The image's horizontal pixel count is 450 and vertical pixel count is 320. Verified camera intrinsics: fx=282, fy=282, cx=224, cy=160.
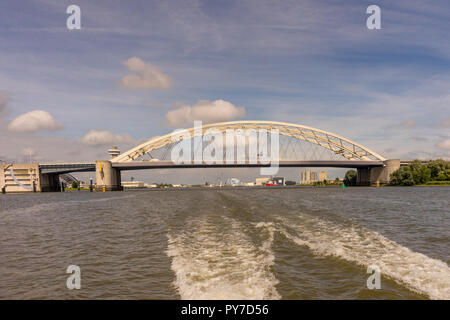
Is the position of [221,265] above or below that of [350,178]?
above

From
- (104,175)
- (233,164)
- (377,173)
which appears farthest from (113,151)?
(377,173)

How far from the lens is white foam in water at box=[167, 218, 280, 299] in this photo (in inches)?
263

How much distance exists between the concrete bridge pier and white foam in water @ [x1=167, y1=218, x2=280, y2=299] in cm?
10507

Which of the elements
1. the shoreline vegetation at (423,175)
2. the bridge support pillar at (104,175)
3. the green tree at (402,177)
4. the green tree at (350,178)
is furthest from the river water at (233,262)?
the green tree at (350,178)

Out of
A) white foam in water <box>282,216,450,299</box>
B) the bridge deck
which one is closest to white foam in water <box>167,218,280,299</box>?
white foam in water <box>282,216,450,299</box>

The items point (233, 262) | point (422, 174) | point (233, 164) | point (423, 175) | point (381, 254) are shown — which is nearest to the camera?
point (233, 262)

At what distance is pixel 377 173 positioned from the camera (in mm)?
108438

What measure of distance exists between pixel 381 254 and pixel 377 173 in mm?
112385

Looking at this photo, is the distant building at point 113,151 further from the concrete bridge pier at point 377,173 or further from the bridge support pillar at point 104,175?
the concrete bridge pier at point 377,173

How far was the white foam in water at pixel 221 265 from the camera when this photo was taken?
6691 millimetres

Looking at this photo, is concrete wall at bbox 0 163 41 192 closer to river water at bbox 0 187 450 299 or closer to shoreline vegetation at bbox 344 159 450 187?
river water at bbox 0 187 450 299

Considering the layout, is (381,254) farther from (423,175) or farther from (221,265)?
(423,175)
